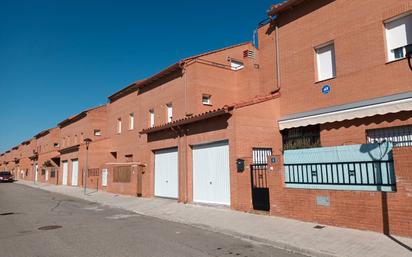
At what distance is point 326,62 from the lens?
14.0 m

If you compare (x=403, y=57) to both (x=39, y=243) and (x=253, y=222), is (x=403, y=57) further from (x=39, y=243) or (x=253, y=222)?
(x=39, y=243)

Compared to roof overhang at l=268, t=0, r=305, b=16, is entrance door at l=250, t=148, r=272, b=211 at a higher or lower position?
lower

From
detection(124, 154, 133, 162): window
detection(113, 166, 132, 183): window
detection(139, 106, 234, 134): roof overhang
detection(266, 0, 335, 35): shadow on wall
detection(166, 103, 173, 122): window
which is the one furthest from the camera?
detection(124, 154, 133, 162): window

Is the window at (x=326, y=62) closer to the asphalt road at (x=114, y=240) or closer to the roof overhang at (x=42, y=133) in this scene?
the asphalt road at (x=114, y=240)

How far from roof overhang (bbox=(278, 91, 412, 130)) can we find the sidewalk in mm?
4646

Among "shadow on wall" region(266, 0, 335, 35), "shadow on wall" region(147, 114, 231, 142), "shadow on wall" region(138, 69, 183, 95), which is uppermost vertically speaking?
"shadow on wall" region(266, 0, 335, 35)

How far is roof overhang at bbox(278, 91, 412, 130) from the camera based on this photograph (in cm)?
1115

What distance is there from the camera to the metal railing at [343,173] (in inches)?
343

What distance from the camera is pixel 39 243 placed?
8.57 metres

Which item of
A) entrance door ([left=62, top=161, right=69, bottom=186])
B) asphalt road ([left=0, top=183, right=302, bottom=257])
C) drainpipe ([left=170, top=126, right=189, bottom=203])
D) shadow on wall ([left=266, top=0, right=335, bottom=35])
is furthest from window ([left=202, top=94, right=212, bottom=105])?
entrance door ([left=62, top=161, right=69, bottom=186])

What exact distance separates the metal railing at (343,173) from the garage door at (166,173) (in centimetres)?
831

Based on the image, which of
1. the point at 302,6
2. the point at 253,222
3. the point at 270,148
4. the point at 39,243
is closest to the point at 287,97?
the point at 270,148

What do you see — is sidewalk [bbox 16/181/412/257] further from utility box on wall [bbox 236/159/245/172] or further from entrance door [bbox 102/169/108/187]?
entrance door [bbox 102/169/108/187]

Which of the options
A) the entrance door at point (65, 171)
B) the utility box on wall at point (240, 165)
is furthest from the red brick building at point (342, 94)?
the entrance door at point (65, 171)
